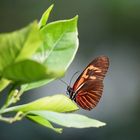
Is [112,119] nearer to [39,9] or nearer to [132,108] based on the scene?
[132,108]

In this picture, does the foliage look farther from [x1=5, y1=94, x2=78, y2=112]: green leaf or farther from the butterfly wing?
the butterfly wing

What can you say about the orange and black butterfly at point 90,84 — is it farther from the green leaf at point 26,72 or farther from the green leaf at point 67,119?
the green leaf at point 26,72

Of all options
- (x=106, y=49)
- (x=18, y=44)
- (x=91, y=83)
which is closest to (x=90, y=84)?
(x=91, y=83)

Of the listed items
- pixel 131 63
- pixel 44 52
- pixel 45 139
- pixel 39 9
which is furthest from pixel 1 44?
pixel 131 63

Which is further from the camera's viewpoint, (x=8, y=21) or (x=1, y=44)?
(x=8, y=21)

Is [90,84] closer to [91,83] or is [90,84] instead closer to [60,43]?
[91,83]

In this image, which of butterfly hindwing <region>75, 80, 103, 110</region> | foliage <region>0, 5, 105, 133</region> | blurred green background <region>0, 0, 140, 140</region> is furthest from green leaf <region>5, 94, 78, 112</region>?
blurred green background <region>0, 0, 140, 140</region>
